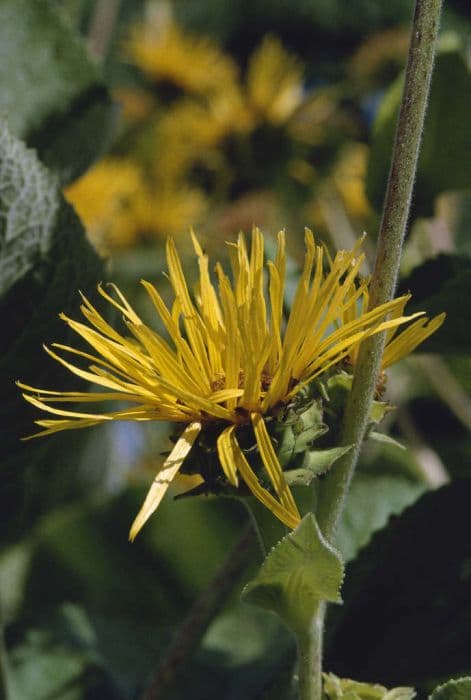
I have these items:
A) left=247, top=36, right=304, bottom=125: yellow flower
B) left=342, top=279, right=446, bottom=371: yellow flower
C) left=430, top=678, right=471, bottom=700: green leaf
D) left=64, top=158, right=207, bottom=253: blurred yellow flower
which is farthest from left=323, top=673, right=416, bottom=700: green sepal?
left=247, top=36, right=304, bottom=125: yellow flower

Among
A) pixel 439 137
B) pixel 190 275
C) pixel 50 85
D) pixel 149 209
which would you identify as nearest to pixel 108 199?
pixel 190 275

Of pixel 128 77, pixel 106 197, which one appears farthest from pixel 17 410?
pixel 128 77

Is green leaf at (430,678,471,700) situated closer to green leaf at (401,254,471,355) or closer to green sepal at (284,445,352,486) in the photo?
green sepal at (284,445,352,486)

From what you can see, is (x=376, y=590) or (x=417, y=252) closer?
(x=376, y=590)

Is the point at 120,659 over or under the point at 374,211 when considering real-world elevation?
under

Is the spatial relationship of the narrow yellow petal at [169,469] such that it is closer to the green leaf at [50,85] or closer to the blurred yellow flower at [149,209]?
the green leaf at [50,85]

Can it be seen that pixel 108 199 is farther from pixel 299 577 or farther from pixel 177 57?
pixel 299 577

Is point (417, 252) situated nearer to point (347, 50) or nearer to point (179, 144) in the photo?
point (179, 144)
